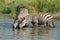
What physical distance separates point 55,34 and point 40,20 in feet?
8.06

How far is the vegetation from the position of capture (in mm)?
22695

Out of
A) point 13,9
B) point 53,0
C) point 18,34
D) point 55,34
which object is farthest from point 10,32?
point 53,0

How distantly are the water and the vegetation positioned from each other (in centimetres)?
528

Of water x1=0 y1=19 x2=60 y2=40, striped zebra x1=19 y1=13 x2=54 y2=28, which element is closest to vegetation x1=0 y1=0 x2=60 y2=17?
striped zebra x1=19 y1=13 x2=54 y2=28

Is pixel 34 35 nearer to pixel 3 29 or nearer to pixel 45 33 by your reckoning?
pixel 45 33

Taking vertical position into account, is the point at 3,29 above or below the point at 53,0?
below

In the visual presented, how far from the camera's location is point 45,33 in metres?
15.4

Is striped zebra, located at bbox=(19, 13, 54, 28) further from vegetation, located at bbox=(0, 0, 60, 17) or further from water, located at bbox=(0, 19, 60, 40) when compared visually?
vegetation, located at bbox=(0, 0, 60, 17)

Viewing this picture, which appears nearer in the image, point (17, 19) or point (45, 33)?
Result: point (45, 33)

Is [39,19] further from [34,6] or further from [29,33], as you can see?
[34,6]

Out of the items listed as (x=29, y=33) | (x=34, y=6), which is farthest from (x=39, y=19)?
(x=34, y=6)

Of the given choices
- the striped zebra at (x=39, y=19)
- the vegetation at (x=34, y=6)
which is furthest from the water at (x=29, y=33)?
the vegetation at (x=34, y=6)

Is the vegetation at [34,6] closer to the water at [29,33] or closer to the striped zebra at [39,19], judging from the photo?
the striped zebra at [39,19]

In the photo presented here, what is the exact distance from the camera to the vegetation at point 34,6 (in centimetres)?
2270
